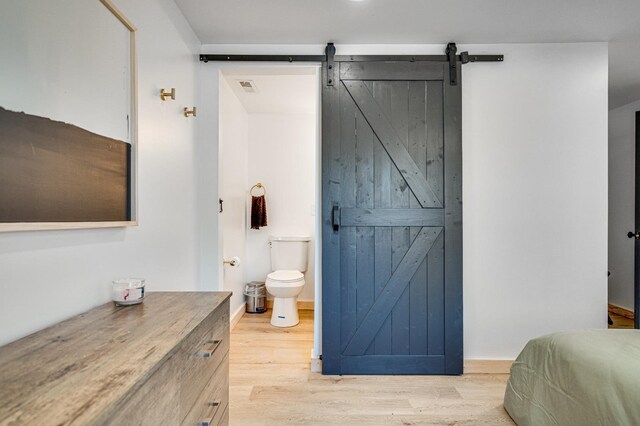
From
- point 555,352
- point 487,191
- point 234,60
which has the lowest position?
point 555,352

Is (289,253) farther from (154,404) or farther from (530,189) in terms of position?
(154,404)

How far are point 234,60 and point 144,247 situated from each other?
1.47 meters

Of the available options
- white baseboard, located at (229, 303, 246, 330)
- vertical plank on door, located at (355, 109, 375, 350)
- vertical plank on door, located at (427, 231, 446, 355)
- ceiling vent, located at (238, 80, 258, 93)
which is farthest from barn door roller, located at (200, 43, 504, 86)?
white baseboard, located at (229, 303, 246, 330)

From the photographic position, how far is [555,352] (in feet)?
4.98

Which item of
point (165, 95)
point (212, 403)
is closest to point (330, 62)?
point (165, 95)

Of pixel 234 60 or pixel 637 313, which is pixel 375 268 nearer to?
pixel 234 60

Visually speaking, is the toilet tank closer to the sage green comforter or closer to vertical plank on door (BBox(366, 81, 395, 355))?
vertical plank on door (BBox(366, 81, 395, 355))

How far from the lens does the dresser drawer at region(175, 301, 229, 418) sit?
0.94m

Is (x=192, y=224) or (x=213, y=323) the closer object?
(x=213, y=323)

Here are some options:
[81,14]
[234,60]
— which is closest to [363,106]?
[234,60]

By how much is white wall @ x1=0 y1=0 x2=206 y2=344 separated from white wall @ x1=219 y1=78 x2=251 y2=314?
2.03ft

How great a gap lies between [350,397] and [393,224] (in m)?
1.11

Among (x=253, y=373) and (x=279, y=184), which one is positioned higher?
(x=279, y=184)

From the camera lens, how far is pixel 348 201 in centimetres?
226
